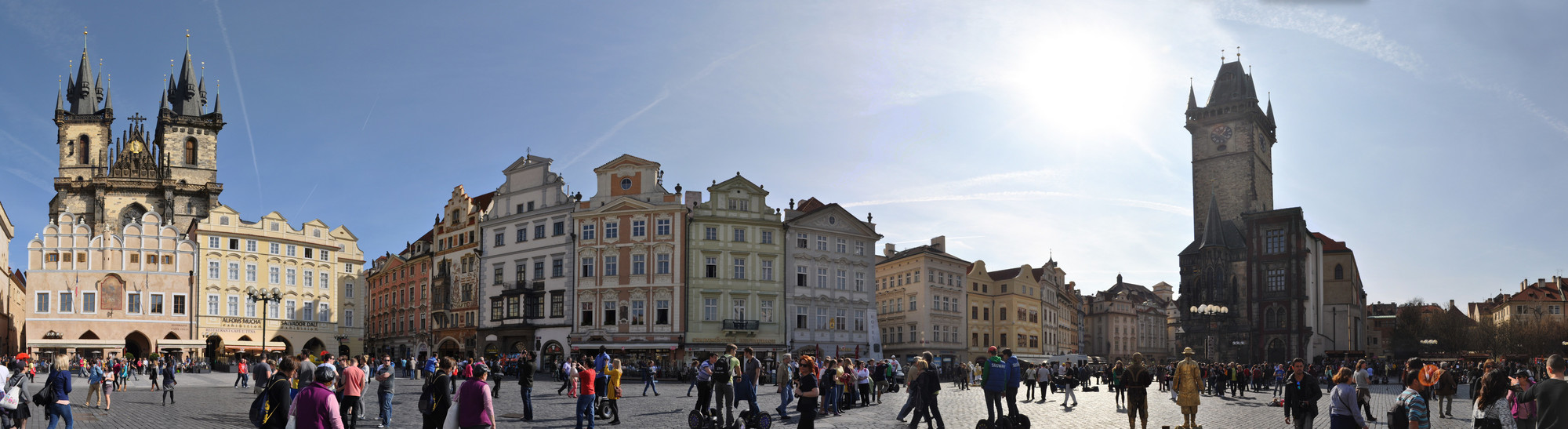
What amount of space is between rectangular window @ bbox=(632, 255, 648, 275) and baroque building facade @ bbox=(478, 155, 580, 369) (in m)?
3.79

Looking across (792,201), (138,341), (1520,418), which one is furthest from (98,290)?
(1520,418)

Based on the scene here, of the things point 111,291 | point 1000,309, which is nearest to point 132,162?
point 111,291

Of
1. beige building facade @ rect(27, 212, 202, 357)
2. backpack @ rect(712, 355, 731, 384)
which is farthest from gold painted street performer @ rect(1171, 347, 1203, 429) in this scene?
beige building facade @ rect(27, 212, 202, 357)

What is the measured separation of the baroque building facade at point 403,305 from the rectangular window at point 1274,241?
213 ft

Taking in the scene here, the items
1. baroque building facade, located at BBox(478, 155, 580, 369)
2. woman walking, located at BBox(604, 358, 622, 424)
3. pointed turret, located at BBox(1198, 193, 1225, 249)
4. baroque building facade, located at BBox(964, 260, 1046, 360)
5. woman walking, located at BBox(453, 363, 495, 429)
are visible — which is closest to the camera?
woman walking, located at BBox(453, 363, 495, 429)

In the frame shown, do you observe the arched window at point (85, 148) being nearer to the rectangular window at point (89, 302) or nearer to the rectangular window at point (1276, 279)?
the rectangular window at point (89, 302)

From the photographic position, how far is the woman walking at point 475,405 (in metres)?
10.8

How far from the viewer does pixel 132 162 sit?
291ft

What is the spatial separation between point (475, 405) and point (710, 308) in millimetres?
49923

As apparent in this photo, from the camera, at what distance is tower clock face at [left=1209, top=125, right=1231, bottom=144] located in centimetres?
10794

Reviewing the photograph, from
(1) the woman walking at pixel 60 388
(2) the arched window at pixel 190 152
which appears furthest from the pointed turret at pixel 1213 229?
(1) the woman walking at pixel 60 388

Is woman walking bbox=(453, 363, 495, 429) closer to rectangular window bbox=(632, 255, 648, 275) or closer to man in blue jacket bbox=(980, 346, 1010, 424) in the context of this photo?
man in blue jacket bbox=(980, 346, 1010, 424)

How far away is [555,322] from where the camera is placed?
6262 cm

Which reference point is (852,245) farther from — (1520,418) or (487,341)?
(1520,418)
